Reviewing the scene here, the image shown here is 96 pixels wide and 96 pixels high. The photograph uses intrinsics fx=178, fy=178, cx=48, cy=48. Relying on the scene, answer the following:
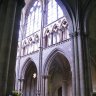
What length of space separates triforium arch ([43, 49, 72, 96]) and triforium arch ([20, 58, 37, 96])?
2.35 metres

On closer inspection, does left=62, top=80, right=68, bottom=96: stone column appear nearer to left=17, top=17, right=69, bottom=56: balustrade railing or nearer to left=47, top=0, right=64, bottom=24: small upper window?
left=17, top=17, right=69, bottom=56: balustrade railing

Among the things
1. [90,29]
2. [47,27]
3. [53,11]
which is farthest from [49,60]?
[90,29]

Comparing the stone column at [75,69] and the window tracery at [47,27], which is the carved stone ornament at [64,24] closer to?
the window tracery at [47,27]

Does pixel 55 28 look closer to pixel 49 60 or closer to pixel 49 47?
pixel 49 47

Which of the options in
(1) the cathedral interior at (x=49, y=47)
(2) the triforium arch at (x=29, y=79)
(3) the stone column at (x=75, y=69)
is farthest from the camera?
(2) the triforium arch at (x=29, y=79)

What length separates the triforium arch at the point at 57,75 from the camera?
16402 millimetres

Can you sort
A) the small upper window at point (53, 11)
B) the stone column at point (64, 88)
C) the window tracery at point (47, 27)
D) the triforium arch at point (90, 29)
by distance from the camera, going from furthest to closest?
1. the stone column at point (64, 88)
2. the small upper window at point (53, 11)
3. the window tracery at point (47, 27)
4. the triforium arch at point (90, 29)

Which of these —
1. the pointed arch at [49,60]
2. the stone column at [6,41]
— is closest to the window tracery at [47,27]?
the pointed arch at [49,60]

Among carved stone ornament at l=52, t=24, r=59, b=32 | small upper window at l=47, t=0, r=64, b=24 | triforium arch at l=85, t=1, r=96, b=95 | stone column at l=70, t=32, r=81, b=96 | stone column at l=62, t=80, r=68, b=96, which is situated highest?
small upper window at l=47, t=0, r=64, b=24

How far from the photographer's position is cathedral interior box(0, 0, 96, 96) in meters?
5.90

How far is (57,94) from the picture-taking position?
63.0 ft

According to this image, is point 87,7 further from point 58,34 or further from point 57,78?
point 57,78

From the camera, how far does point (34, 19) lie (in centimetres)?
2097

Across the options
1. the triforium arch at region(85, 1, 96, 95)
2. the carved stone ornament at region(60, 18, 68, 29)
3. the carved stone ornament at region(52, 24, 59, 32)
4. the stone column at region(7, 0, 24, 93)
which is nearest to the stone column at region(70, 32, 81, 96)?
the triforium arch at region(85, 1, 96, 95)
